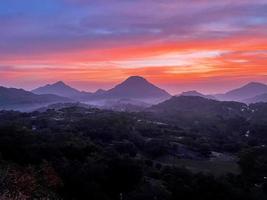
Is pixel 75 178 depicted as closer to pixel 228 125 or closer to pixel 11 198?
pixel 11 198

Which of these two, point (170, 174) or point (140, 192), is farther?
point (170, 174)

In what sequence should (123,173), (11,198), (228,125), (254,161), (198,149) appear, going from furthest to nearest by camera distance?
(228,125)
(198,149)
(254,161)
(123,173)
(11,198)

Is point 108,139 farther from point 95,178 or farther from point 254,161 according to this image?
point 95,178

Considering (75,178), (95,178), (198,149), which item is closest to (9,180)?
(75,178)

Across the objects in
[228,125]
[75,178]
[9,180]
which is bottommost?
[228,125]

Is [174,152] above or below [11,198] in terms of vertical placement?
below

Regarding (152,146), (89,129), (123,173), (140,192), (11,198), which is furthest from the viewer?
(89,129)

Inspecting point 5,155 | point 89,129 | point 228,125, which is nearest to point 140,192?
point 5,155
